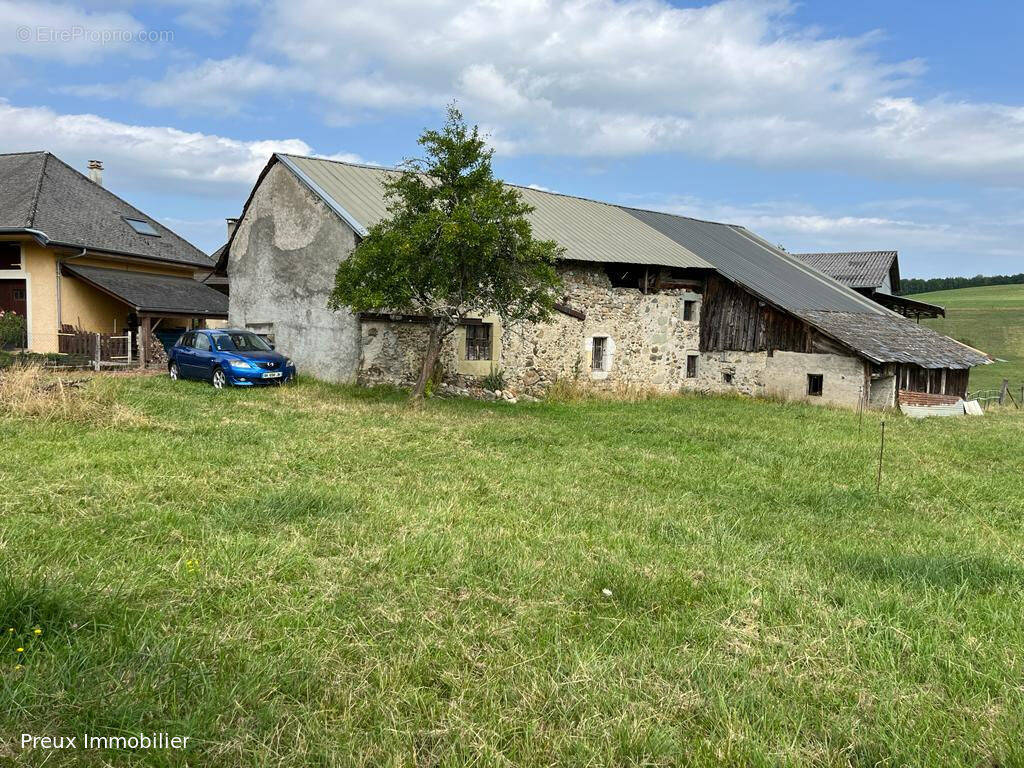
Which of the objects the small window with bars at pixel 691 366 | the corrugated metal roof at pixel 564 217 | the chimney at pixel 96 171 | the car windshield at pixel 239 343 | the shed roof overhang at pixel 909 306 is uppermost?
the chimney at pixel 96 171

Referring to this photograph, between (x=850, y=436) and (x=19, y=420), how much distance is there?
47.8 feet

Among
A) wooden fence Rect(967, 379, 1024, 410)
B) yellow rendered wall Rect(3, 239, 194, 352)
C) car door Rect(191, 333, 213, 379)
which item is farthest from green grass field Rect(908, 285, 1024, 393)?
yellow rendered wall Rect(3, 239, 194, 352)

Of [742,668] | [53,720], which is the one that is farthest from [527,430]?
[53,720]

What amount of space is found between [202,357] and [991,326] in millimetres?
68980

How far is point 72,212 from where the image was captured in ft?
82.7

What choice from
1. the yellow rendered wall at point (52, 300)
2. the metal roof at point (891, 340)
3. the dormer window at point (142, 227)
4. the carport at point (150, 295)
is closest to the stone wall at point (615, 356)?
the metal roof at point (891, 340)

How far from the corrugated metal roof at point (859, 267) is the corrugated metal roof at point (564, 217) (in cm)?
1629

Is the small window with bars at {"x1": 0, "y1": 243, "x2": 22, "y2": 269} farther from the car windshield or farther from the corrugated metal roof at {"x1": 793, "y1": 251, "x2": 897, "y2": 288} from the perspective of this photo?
the corrugated metal roof at {"x1": 793, "y1": 251, "x2": 897, "y2": 288}

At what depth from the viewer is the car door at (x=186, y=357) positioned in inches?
679

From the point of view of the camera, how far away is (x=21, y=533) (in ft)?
16.3

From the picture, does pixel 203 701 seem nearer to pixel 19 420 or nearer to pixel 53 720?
pixel 53 720

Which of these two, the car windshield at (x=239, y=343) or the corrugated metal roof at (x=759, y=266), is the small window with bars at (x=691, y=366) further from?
the car windshield at (x=239, y=343)

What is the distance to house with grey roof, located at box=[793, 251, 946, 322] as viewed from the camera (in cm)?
3341

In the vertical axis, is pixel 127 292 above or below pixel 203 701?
above
